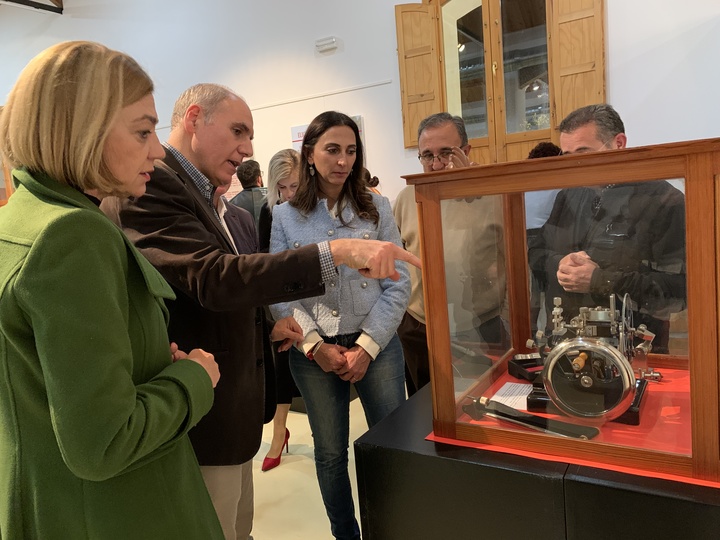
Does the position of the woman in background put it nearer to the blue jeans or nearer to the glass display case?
the blue jeans

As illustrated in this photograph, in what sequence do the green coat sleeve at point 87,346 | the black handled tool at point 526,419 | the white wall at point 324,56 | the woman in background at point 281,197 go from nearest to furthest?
the green coat sleeve at point 87,346 < the black handled tool at point 526,419 < the woman in background at point 281,197 < the white wall at point 324,56

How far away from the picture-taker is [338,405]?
1.71 m

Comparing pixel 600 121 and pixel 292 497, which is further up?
pixel 600 121

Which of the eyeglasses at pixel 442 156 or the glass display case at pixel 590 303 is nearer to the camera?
the glass display case at pixel 590 303

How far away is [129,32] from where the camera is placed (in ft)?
19.7

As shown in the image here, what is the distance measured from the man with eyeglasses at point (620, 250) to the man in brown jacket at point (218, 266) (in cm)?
32

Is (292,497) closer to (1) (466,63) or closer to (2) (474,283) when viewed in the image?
(2) (474,283)

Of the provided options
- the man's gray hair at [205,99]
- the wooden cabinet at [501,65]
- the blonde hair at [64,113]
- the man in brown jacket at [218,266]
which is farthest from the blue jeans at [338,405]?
the wooden cabinet at [501,65]

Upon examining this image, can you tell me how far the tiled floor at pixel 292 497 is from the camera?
216cm

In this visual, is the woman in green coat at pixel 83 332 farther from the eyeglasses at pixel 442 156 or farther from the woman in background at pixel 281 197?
the woman in background at pixel 281 197

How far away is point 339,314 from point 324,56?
3731mm

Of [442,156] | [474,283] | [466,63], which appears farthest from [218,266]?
[466,63]

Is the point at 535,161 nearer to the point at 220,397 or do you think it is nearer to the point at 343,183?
the point at 220,397

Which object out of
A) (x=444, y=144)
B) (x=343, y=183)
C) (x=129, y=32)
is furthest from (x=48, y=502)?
(x=129, y=32)
